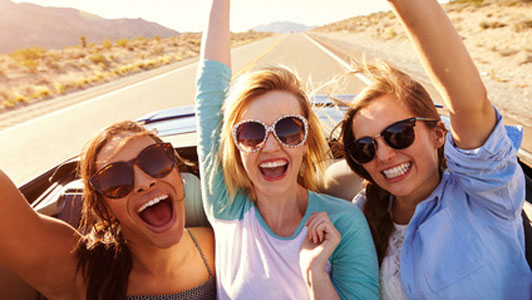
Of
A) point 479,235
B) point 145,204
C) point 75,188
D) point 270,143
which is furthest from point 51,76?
point 479,235

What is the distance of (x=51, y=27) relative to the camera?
102 meters

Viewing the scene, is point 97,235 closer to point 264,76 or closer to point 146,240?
point 146,240

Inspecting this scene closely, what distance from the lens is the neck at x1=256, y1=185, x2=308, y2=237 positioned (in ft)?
6.80

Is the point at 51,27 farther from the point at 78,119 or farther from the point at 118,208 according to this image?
the point at 118,208

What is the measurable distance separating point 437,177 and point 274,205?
93 centimetres

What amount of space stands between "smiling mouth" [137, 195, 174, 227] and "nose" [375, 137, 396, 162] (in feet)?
3.96

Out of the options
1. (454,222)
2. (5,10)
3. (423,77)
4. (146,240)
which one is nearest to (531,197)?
(454,222)

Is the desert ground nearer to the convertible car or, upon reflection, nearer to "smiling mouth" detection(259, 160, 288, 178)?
the convertible car

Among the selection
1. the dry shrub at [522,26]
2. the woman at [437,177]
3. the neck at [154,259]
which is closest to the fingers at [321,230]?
the woman at [437,177]

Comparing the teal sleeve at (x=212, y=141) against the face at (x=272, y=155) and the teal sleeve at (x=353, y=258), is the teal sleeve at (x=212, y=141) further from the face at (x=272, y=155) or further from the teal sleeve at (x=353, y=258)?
the teal sleeve at (x=353, y=258)

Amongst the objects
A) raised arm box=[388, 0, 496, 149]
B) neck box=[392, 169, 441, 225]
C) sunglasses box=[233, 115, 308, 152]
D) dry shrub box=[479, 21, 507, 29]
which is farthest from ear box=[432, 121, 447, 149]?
dry shrub box=[479, 21, 507, 29]

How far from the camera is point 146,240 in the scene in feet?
6.59

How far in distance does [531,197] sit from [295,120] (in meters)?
1.39

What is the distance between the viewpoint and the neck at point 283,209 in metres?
2.07
